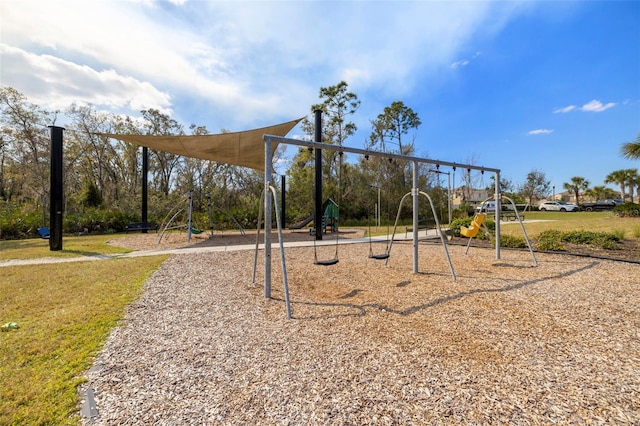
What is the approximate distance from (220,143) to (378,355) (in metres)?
7.75

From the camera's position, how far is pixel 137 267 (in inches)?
215

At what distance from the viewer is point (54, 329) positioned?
2645 millimetres

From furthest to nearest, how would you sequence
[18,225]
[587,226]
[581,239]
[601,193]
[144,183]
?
[601,193]
[587,226]
[144,183]
[18,225]
[581,239]

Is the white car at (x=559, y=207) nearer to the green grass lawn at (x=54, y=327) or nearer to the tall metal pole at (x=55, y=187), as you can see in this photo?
the green grass lawn at (x=54, y=327)

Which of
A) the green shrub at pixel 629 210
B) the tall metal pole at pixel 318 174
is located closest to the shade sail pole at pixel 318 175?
the tall metal pole at pixel 318 174

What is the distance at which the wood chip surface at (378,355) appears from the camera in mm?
1595

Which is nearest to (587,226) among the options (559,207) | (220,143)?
(220,143)

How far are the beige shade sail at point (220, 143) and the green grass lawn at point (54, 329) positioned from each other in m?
4.15

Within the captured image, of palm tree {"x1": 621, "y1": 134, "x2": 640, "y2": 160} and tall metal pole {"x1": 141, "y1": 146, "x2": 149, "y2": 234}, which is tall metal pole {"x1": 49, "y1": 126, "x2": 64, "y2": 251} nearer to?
tall metal pole {"x1": 141, "y1": 146, "x2": 149, "y2": 234}

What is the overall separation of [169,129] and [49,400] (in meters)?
22.8

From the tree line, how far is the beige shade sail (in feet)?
20.1

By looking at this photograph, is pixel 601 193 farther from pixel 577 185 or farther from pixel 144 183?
pixel 144 183

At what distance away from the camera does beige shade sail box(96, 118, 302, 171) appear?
815 centimetres

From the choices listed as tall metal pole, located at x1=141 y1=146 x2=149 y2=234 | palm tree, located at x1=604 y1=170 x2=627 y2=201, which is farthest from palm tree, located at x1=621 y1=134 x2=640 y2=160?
palm tree, located at x1=604 y1=170 x2=627 y2=201
